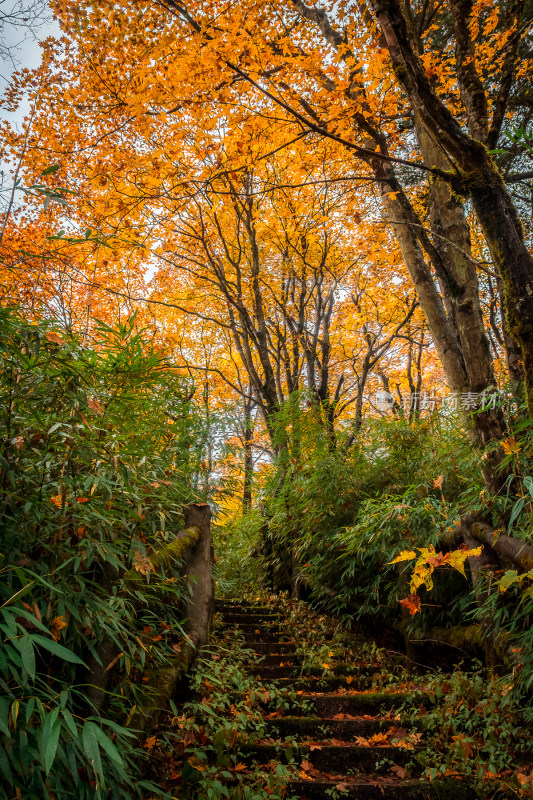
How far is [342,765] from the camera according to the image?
2.65m

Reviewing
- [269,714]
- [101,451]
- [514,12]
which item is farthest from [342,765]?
[514,12]

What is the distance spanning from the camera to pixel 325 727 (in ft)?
9.61

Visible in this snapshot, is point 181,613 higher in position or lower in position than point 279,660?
higher

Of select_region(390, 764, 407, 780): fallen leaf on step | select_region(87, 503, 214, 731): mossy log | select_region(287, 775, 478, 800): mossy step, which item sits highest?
select_region(87, 503, 214, 731): mossy log

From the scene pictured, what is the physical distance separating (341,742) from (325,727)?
13 centimetres

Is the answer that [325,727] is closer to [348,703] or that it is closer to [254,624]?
[348,703]

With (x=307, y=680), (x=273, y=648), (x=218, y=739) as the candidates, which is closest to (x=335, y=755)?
(x=218, y=739)

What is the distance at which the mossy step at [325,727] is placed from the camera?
9.51ft

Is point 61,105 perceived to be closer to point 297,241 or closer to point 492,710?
point 297,241

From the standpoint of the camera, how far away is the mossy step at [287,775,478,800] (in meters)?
2.33

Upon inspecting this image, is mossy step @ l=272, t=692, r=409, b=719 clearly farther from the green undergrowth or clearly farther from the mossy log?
the mossy log

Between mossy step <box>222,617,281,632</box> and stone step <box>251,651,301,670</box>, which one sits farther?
mossy step <box>222,617,281,632</box>

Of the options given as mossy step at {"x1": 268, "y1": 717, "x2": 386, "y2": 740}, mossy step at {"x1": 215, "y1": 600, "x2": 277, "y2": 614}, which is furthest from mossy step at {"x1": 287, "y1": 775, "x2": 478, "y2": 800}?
mossy step at {"x1": 215, "y1": 600, "x2": 277, "y2": 614}

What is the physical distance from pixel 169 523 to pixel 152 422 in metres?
0.84
